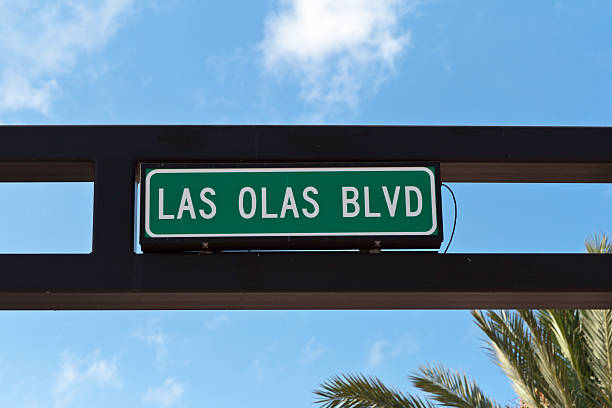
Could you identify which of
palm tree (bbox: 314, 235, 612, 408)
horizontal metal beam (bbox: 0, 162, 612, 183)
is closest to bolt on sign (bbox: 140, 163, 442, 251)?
horizontal metal beam (bbox: 0, 162, 612, 183)

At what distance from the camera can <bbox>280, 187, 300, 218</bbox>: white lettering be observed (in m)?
4.43

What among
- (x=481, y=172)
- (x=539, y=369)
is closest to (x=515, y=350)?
(x=539, y=369)

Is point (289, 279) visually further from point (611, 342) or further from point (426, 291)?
point (611, 342)

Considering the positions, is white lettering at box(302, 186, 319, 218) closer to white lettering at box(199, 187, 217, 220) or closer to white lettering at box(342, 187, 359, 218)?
white lettering at box(342, 187, 359, 218)

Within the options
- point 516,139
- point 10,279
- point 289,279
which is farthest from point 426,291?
point 10,279

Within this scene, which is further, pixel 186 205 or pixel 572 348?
pixel 572 348

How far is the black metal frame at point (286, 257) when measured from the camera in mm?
4398

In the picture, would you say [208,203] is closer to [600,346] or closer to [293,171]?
[293,171]

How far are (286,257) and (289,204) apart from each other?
0.25 meters

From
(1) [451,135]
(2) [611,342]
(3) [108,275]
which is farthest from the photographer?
(2) [611,342]

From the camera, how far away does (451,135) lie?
468cm

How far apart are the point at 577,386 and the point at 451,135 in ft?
29.7

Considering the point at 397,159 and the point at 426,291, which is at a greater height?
the point at 397,159

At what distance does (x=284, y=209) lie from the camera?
4426mm
